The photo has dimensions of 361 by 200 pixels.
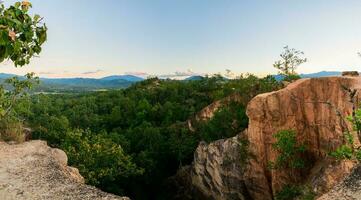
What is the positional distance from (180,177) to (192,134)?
7.97 m

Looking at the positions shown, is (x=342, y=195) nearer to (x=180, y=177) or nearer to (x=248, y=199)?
(x=248, y=199)

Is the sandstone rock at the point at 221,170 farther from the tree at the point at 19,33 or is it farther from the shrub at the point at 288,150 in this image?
the tree at the point at 19,33

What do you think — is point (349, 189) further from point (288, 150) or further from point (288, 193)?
point (288, 150)

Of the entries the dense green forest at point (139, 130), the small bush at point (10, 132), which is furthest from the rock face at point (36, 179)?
the dense green forest at point (139, 130)

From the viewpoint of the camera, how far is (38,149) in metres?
26.4

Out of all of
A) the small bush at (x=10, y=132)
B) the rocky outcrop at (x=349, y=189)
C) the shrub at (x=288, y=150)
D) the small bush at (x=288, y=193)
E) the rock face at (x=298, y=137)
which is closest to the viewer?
the rocky outcrop at (x=349, y=189)

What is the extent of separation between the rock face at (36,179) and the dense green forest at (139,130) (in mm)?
9472

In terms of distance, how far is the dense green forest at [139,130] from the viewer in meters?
38.3

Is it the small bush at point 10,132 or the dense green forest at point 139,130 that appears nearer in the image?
the small bush at point 10,132

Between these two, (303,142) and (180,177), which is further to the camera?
(180,177)

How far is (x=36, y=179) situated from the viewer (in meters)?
20.0

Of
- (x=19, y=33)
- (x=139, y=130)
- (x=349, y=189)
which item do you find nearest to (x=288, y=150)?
(x=349, y=189)

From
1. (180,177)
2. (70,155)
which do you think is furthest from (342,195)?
(180,177)

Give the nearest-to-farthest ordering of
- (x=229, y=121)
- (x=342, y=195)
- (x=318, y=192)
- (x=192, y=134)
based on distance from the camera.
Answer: (x=342, y=195) → (x=318, y=192) → (x=229, y=121) → (x=192, y=134)
